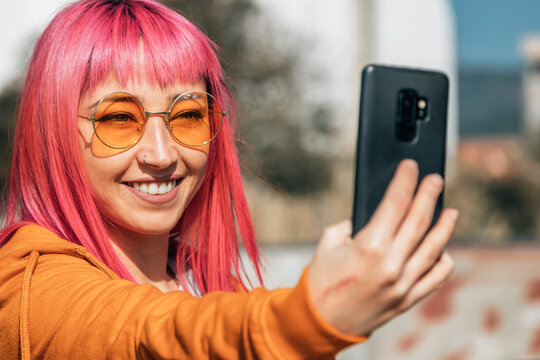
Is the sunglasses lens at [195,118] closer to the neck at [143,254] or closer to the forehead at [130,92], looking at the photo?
the forehead at [130,92]

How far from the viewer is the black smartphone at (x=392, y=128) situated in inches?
33.5

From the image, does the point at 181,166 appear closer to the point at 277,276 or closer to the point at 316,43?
the point at 277,276

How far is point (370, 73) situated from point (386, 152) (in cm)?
11

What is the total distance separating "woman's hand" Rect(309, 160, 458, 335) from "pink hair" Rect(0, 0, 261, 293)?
710mm

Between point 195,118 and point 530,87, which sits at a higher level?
point 530,87

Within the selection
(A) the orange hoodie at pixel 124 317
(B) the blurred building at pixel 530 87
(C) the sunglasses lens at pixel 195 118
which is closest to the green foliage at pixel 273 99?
(B) the blurred building at pixel 530 87

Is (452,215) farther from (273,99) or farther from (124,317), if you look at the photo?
(273,99)

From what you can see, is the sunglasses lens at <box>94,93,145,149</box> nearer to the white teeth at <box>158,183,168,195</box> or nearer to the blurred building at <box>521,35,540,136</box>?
the white teeth at <box>158,183,168,195</box>

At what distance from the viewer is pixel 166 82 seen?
1363 millimetres

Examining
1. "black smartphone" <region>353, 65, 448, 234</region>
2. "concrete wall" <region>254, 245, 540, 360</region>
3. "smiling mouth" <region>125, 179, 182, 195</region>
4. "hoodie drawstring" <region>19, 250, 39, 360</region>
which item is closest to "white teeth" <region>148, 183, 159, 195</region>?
"smiling mouth" <region>125, 179, 182, 195</region>

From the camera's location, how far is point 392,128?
0.88m

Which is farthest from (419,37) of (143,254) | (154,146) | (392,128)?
(392,128)

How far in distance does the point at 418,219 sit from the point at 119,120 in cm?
74

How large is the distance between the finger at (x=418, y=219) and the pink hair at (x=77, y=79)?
720 millimetres
